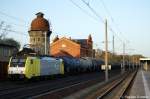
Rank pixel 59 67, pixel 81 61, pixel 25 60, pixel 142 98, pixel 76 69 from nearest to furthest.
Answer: pixel 142 98 < pixel 25 60 < pixel 59 67 < pixel 76 69 < pixel 81 61

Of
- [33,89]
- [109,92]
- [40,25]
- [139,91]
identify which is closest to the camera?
[109,92]

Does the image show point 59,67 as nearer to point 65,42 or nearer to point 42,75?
point 42,75

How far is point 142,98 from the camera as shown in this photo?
21609 millimetres

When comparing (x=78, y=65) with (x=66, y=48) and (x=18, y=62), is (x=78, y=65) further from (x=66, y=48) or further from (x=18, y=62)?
(x=66, y=48)

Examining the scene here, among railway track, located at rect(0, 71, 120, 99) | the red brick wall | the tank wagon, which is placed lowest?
railway track, located at rect(0, 71, 120, 99)

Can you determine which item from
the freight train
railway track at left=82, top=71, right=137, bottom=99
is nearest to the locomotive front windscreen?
the freight train

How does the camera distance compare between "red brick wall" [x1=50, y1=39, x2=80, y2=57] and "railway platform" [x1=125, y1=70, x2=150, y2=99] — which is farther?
"red brick wall" [x1=50, y1=39, x2=80, y2=57]

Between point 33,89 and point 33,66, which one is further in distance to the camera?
point 33,66

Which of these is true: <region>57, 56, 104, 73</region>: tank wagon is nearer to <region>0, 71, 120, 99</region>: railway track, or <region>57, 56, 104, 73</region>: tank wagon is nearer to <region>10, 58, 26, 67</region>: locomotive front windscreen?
<region>10, 58, 26, 67</region>: locomotive front windscreen

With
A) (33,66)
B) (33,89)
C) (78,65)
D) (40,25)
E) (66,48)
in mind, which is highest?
(40,25)

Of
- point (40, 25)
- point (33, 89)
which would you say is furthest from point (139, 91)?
point (40, 25)

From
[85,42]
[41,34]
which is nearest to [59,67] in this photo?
[41,34]

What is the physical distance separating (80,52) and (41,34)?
3388cm

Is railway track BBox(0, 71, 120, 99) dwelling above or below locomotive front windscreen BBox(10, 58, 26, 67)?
below
